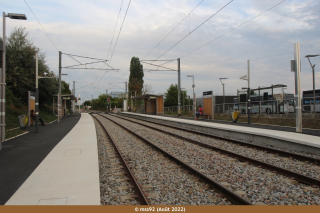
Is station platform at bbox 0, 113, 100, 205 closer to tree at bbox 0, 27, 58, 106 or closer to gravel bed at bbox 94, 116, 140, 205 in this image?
gravel bed at bbox 94, 116, 140, 205

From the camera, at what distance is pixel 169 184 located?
5.09 m

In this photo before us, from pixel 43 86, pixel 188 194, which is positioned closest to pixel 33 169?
pixel 188 194

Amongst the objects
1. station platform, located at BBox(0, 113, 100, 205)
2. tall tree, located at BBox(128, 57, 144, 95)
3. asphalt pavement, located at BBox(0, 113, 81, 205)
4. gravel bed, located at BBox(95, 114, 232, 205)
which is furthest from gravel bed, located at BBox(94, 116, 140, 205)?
tall tree, located at BBox(128, 57, 144, 95)

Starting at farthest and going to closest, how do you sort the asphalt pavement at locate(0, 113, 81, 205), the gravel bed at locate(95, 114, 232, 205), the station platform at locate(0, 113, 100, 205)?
the asphalt pavement at locate(0, 113, 81, 205)
the gravel bed at locate(95, 114, 232, 205)
the station platform at locate(0, 113, 100, 205)

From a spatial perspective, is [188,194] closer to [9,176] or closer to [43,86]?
[9,176]

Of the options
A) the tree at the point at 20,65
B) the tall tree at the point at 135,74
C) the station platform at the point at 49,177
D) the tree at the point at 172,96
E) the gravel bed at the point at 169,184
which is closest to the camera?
the station platform at the point at 49,177

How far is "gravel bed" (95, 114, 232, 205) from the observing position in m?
4.23

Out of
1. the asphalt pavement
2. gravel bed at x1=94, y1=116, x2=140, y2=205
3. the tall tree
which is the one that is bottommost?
gravel bed at x1=94, y1=116, x2=140, y2=205

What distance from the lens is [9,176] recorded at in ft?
18.2

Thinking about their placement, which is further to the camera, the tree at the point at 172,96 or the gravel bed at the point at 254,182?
the tree at the point at 172,96

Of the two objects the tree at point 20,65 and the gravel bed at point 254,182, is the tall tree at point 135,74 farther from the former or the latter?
the gravel bed at point 254,182

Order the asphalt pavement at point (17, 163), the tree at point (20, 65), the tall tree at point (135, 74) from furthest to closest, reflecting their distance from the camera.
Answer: the tall tree at point (135, 74) → the tree at point (20, 65) → the asphalt pavement at point (17, 163)

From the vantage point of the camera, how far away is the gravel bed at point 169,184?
423cm

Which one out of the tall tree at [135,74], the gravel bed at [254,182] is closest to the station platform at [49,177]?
the gravel bed at [254,182]
